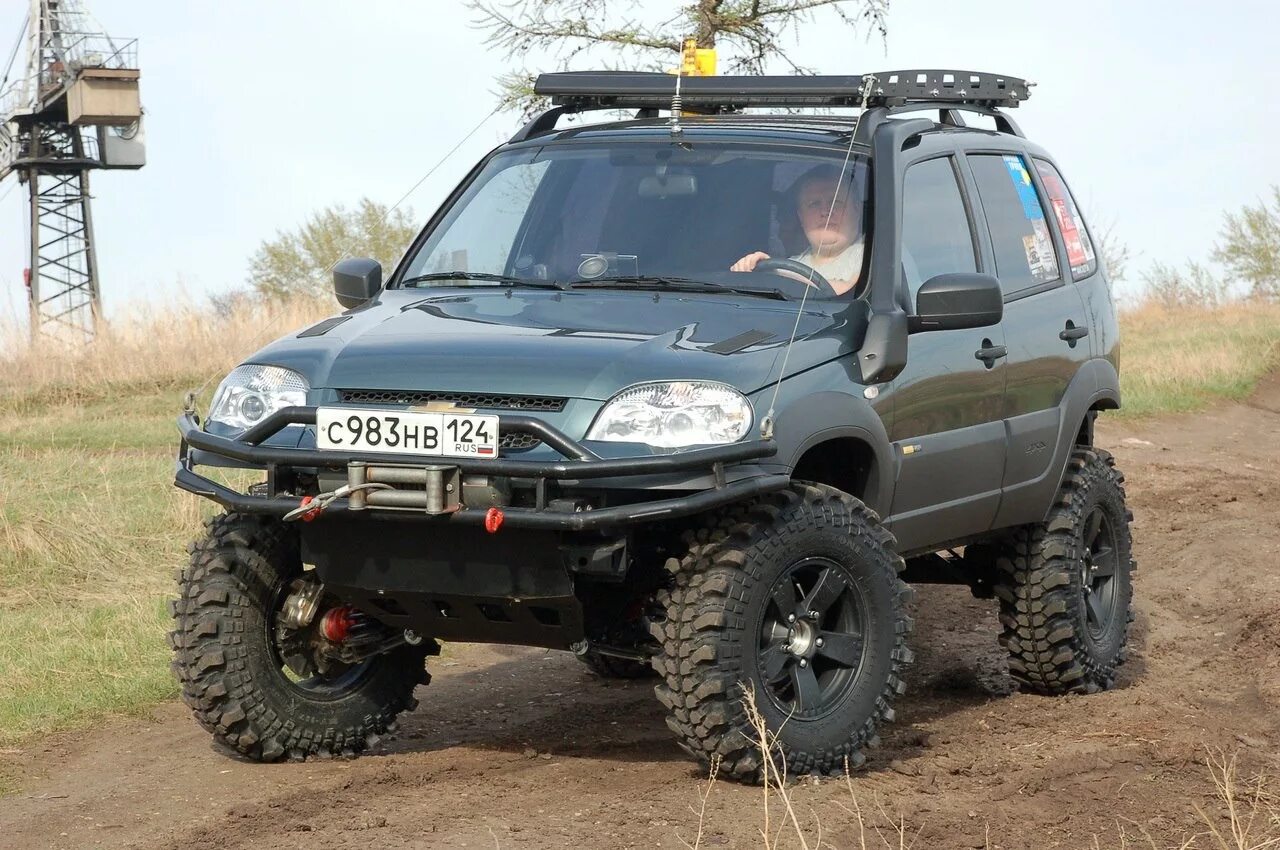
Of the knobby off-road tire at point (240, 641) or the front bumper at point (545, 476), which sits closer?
the front bumper at point (545, 476)

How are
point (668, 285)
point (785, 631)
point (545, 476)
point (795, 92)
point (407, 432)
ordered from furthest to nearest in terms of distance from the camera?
point (795, 92), point (668, 285), point (785, 631), point (407, 432), point (545, 476)

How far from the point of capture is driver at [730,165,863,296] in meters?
5.71

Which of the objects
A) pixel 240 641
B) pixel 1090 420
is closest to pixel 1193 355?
pixel 1090 420

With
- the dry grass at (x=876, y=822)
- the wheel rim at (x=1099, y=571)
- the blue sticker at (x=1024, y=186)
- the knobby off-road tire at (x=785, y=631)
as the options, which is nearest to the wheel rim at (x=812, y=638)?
the knobby off-road tire at (x=785, y=631)

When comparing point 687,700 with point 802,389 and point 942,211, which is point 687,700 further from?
point 942,211

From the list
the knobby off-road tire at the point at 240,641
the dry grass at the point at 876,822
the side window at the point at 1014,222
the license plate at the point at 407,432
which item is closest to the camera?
the dry grass at the point at 876,822

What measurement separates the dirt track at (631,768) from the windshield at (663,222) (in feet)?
5.20

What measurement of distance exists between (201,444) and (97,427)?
12.1m

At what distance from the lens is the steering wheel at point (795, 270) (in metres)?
5.66

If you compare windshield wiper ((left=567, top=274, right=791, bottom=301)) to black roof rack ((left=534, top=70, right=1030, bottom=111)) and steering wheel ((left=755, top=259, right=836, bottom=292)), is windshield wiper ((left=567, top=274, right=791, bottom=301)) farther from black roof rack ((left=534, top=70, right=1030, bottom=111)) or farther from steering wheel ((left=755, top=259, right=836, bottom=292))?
black roof rack ((left=534, top=70, right=1030, bottom=111))

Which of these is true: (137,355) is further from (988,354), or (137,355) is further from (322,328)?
(988,354)

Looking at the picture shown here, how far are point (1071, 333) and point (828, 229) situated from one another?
1576 mm

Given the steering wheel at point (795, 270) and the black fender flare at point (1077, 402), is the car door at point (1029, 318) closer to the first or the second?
the black fender flare at point (1077, 402)

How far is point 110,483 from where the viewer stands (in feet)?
38.3
